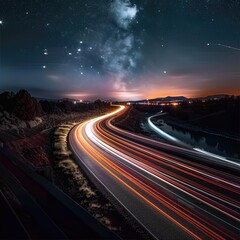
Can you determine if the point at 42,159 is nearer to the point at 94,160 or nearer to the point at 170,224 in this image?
the point at 94,160

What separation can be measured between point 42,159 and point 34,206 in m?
18.2

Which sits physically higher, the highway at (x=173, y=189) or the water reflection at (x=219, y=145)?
the highway at (x=173, y=189)

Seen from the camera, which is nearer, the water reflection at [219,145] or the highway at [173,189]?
the highway at [173,189]

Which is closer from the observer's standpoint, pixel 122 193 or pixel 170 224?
pixel 170 224

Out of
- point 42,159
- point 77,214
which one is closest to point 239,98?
point 42,159

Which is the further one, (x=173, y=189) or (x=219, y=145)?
(x=219, y=145)

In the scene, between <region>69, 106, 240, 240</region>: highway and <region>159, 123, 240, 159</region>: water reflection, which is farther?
<region>159, 123, 240, 159</region>: water reflection

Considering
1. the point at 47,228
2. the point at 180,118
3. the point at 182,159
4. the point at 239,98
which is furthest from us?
the point at 180,118

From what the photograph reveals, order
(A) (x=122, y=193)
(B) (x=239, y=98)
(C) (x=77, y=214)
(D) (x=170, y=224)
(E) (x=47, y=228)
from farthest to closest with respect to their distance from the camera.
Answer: (B) (x=239, y=98)
(A) (x=122, y=193)
(D) (x=170, y=224)
(C) (x=77, y=214)
(E) (x=47, y=228)

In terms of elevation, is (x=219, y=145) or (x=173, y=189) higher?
(x=173, y=189)

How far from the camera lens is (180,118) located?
126m

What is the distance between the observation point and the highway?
12.5m

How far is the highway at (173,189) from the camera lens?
40.9 feet

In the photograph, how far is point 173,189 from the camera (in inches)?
687
